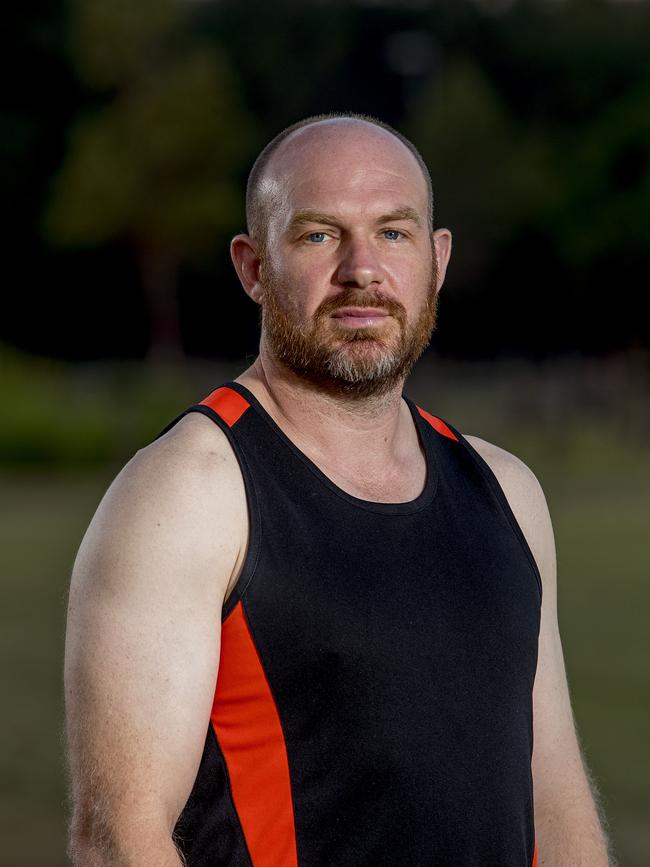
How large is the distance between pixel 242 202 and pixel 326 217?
137 ft

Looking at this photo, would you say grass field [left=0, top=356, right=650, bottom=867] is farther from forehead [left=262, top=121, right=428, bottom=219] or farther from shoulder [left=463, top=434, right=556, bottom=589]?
forehead [left=262, top=121, right=428, bottom=219]

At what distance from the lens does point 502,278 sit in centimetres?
4425

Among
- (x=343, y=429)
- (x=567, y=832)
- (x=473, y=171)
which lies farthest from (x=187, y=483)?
(x=473, y=171)

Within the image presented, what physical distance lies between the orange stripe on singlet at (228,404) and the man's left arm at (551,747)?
0.57 m

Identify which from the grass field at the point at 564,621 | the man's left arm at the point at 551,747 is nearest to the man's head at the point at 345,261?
the man's left arm at the point at 551,747

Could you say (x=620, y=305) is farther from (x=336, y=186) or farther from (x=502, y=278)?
(x=336, y=186)

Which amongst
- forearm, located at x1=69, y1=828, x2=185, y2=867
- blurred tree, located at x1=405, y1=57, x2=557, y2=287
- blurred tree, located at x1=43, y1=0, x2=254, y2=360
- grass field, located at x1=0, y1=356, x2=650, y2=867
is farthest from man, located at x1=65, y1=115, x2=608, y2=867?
blurred tree, located at x1=43, y1=0, x2=254, y2=360

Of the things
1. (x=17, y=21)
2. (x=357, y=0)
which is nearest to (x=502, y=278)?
(x=357, y=0)

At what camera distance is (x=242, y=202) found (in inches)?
1719

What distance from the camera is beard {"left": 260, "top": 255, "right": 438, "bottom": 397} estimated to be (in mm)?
2590

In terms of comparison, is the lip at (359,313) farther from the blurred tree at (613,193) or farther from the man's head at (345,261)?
the blurred tree at (613,193)

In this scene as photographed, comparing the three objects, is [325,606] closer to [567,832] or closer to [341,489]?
[341,489]

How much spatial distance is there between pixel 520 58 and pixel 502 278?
10.7 metres

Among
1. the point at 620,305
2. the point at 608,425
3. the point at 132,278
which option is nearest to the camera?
the point at 608,425
